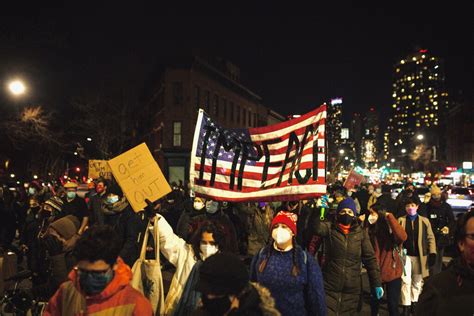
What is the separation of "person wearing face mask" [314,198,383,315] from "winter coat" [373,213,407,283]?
1.26 meters

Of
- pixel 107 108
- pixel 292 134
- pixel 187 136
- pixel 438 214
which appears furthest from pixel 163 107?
pixel 292 134

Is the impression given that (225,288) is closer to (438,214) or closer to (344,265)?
(344,265)

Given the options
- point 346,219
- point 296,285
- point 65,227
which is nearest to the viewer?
point 296,285

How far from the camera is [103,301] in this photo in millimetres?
2990

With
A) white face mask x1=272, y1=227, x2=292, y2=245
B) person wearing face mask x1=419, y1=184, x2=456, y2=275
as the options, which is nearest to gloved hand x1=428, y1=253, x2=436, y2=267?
person wearing face mask x1=419, y1=184, x2=456, y2=275

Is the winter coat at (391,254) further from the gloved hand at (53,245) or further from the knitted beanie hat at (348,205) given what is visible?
the gloved hand at (53,245)

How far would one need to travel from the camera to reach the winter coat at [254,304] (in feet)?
8.26

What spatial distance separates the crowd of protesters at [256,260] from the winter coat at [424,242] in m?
0.02

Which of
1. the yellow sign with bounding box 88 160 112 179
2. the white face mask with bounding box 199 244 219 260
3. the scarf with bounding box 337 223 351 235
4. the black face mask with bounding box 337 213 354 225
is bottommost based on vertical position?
the white face mask with bounding box 199 244 219 260

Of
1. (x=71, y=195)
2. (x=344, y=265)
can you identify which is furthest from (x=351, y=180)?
(x=344, y=265)

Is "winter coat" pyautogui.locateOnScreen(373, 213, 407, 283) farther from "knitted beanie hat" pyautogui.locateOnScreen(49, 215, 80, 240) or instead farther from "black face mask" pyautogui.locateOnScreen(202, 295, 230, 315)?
"black face mask" pyautogui.locateOnScreen(202, 295, 230, 315)

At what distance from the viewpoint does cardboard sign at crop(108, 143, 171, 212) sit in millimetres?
4988

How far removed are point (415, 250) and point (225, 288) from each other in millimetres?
5923

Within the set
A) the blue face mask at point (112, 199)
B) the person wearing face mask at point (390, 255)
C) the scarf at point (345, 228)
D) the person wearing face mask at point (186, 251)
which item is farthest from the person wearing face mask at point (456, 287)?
the blue face mask at point (112, 199)
